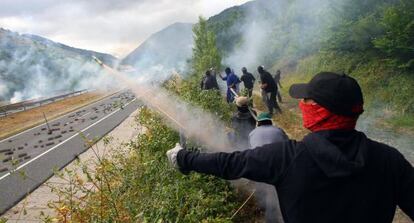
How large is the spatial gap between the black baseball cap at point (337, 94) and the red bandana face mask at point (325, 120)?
0.09ft

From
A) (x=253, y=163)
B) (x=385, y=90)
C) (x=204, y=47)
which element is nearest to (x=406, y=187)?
(x=253, y=163)

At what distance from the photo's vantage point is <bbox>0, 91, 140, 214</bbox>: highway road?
32.2 feet

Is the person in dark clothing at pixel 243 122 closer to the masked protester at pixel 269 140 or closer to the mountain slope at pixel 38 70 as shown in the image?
the masked protester at pixel 269 140

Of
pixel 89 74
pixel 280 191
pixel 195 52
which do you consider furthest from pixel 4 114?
pixel 89 74

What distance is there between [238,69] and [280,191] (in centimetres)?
4971

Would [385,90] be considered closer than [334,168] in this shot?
No

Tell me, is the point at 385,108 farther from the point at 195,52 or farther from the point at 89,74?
the point at 89,74

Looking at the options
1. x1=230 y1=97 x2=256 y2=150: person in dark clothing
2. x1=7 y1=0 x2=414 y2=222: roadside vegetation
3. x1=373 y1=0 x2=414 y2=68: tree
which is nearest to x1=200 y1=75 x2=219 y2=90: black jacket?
x1=7 y1=0 x2=414 y2=222: roadside vegetation

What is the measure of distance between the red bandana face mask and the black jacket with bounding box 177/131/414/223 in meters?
0.04

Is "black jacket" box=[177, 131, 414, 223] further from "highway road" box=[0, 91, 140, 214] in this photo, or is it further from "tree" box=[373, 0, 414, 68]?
"tree" box=[373, 0, 414, 68]

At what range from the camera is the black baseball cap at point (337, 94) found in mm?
2213

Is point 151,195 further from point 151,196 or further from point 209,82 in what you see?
point 209,82

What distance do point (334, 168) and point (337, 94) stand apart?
401 mm

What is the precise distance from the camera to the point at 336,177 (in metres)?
2.10
